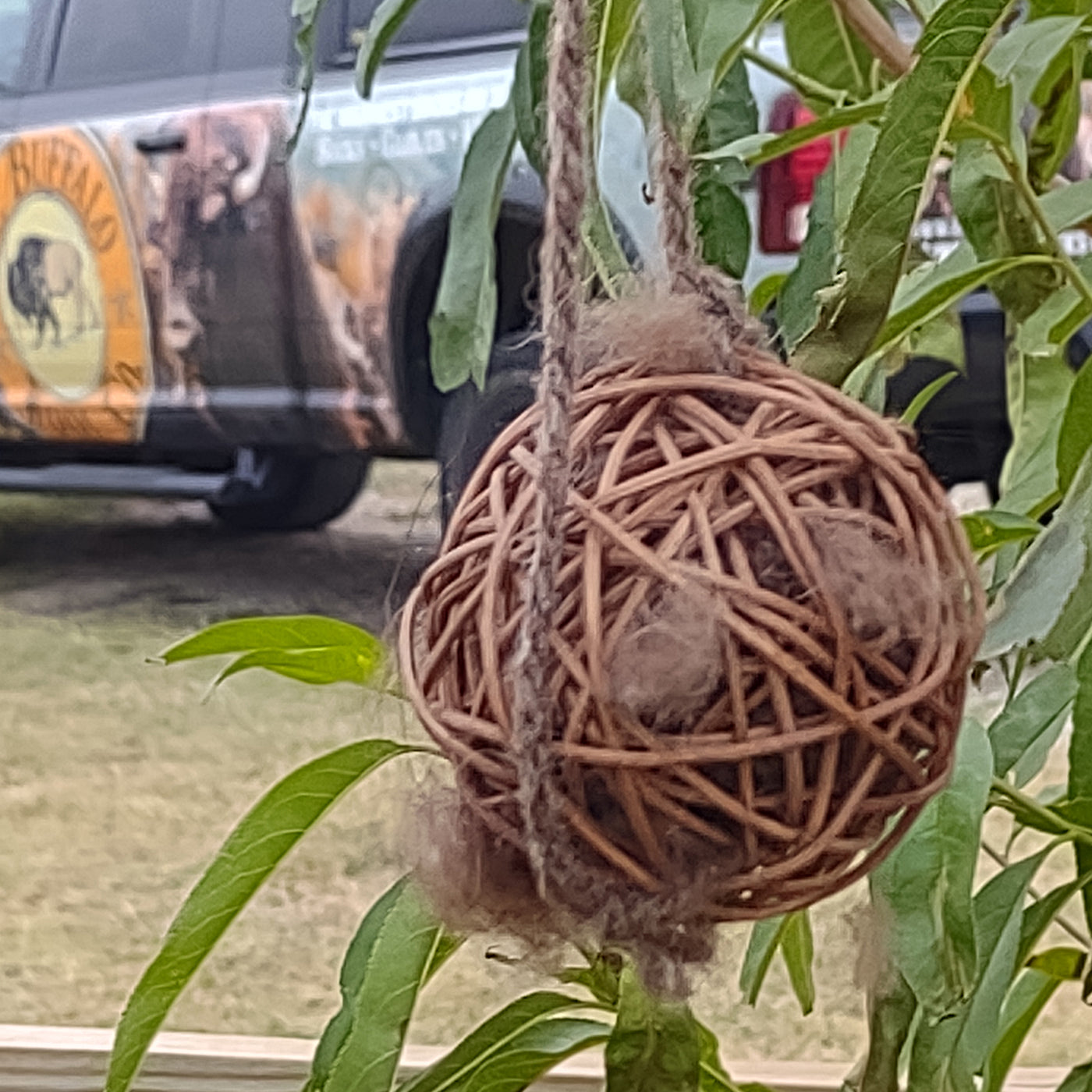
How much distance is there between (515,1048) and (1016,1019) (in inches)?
7.8

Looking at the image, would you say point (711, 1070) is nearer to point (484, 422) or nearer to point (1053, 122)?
point (484, 422)

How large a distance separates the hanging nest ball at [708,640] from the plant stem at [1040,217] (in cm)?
15

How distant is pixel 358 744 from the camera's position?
1.51ft

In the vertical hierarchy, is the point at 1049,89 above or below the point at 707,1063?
above

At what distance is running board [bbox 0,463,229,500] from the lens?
231 cm

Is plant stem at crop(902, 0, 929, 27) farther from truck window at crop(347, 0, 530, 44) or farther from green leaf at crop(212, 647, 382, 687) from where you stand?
truck window at crop(347, 0, 530, 44)

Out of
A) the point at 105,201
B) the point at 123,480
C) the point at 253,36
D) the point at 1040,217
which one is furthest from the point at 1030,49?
the point at 123,480

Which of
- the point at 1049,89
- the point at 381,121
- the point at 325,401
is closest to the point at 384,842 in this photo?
the point at 1049,89

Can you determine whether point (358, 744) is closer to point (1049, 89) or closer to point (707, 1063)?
point (707, 1063)

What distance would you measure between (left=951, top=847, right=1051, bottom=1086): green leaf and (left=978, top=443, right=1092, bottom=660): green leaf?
0.32 ft

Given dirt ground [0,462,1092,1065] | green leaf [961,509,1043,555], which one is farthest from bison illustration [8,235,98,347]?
green leaf [961,509,1043,555]

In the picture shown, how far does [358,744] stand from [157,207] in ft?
5.62

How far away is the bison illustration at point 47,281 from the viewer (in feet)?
6.88

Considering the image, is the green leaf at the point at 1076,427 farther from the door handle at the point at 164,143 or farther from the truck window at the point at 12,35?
the truck window at the point at 12,35
